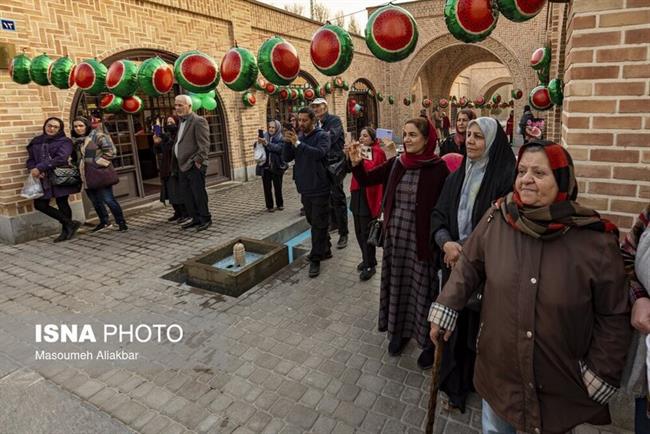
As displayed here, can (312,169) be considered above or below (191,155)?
below

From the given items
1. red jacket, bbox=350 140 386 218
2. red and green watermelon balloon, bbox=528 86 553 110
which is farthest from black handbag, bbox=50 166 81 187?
red and green watermelon balloon, bbox=528 86 553 110

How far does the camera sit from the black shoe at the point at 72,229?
21.6 feet

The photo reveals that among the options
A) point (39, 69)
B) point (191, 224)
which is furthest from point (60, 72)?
point (191, 224)

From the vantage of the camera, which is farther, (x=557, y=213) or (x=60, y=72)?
(x=60, y=72)

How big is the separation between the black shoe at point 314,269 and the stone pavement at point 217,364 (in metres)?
0.10

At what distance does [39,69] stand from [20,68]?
27 cm

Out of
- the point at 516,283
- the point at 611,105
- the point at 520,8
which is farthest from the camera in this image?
the point at 520,8

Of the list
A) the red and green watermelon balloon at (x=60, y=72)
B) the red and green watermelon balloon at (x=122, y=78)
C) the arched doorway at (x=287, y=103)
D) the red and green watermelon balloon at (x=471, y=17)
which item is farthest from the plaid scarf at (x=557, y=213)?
the arched doorway at (x=287, y=103)

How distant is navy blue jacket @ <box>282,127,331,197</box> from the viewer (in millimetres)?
4672

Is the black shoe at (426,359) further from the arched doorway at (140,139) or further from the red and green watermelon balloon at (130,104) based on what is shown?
the red and green watermelon balloon at (130,104)

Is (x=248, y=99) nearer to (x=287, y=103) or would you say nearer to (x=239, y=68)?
(x=287, y=103)

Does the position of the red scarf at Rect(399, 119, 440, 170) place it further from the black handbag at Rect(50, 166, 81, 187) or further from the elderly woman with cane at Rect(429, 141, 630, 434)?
the black handbag at Rect(50, 166, 81, 187)

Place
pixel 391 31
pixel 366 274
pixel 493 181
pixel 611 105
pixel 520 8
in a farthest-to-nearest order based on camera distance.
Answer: pixel 366 274 < pixel 391 31 < pixel 520 8 < pixel 493 181 < pixel 611 105

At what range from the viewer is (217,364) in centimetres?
322
